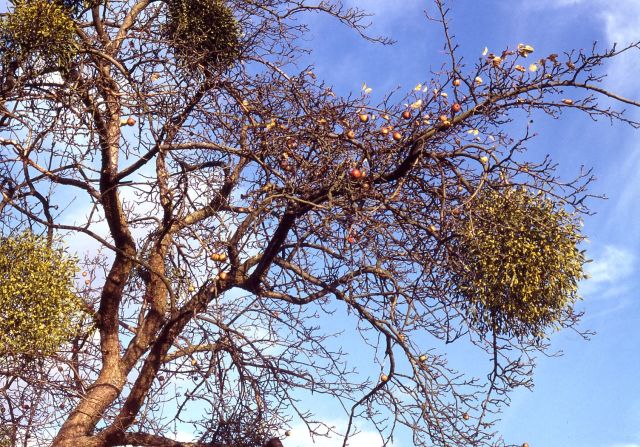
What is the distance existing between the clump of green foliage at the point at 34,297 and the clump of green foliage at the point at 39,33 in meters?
1.52

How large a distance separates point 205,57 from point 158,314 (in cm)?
259

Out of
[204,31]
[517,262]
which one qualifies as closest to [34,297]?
[204,31]

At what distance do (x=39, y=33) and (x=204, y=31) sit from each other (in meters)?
1.77

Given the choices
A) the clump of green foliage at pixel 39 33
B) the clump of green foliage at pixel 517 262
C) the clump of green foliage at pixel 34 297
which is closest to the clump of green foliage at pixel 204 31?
the clump of green foliage at pixel 39 33

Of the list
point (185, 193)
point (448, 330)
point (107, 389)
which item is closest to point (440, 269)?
point (448, 330)

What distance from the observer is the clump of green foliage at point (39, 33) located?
598 cm

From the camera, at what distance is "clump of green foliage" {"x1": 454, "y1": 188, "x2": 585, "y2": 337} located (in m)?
5.35

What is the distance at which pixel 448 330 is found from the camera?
18.9 feet

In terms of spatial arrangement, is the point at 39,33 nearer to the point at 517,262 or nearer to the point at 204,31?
the point at 204,31

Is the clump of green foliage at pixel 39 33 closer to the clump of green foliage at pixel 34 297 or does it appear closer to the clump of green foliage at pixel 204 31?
the clump of green foliage at pixel 204 31

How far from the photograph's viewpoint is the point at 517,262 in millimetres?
5312

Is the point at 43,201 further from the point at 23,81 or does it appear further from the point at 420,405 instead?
the point at 420,405

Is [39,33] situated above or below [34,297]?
above

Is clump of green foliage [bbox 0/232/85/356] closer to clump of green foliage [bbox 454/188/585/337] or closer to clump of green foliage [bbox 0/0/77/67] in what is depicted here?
clump of green foliage [bbox 0/0/77/67]
